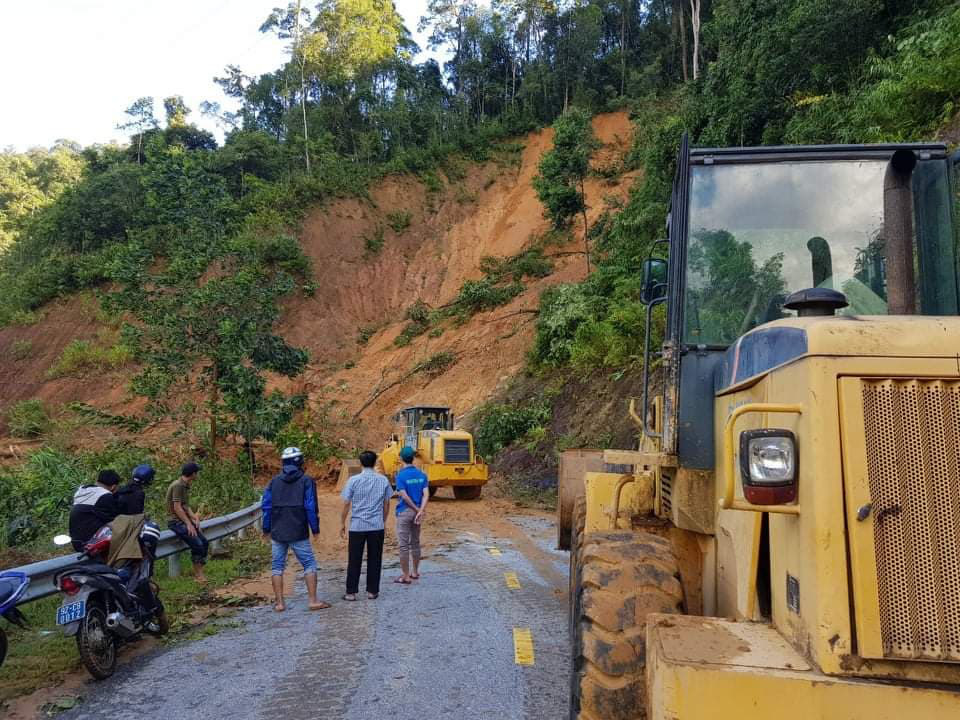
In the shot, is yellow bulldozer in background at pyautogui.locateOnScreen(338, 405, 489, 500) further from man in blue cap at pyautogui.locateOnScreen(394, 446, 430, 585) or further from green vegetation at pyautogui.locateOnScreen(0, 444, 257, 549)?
man in blue cap at pyautogui.locateOnScreen(394, 446, 430, 585)

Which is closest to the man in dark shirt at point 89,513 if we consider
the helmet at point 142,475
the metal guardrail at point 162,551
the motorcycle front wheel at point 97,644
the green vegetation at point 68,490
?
the metal guardrail at point 162,551

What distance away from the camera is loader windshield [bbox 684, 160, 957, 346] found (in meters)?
4.57

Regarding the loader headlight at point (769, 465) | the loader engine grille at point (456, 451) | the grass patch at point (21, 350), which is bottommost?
the loader headlight at point (769, 465)

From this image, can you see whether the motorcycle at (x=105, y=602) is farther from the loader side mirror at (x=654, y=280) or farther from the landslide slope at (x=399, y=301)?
the landslide slope at (x=399, y=301)

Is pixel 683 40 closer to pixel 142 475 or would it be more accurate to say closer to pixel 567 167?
pixel 567 167

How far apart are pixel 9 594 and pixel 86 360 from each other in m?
36.6

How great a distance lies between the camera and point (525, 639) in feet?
21.8

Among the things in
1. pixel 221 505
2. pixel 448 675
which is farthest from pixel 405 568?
pixel 221 505

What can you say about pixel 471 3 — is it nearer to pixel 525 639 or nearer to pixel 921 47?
pixel 921 47

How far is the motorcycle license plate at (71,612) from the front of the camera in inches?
227

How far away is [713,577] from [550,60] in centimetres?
5264

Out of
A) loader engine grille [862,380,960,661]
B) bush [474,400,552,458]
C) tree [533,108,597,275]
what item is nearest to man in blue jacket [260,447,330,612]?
loader engine grille [862,380,960,661]

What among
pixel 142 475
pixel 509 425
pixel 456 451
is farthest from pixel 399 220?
pixel 142 475

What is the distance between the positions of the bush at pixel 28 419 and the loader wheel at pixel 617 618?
33.7 m
